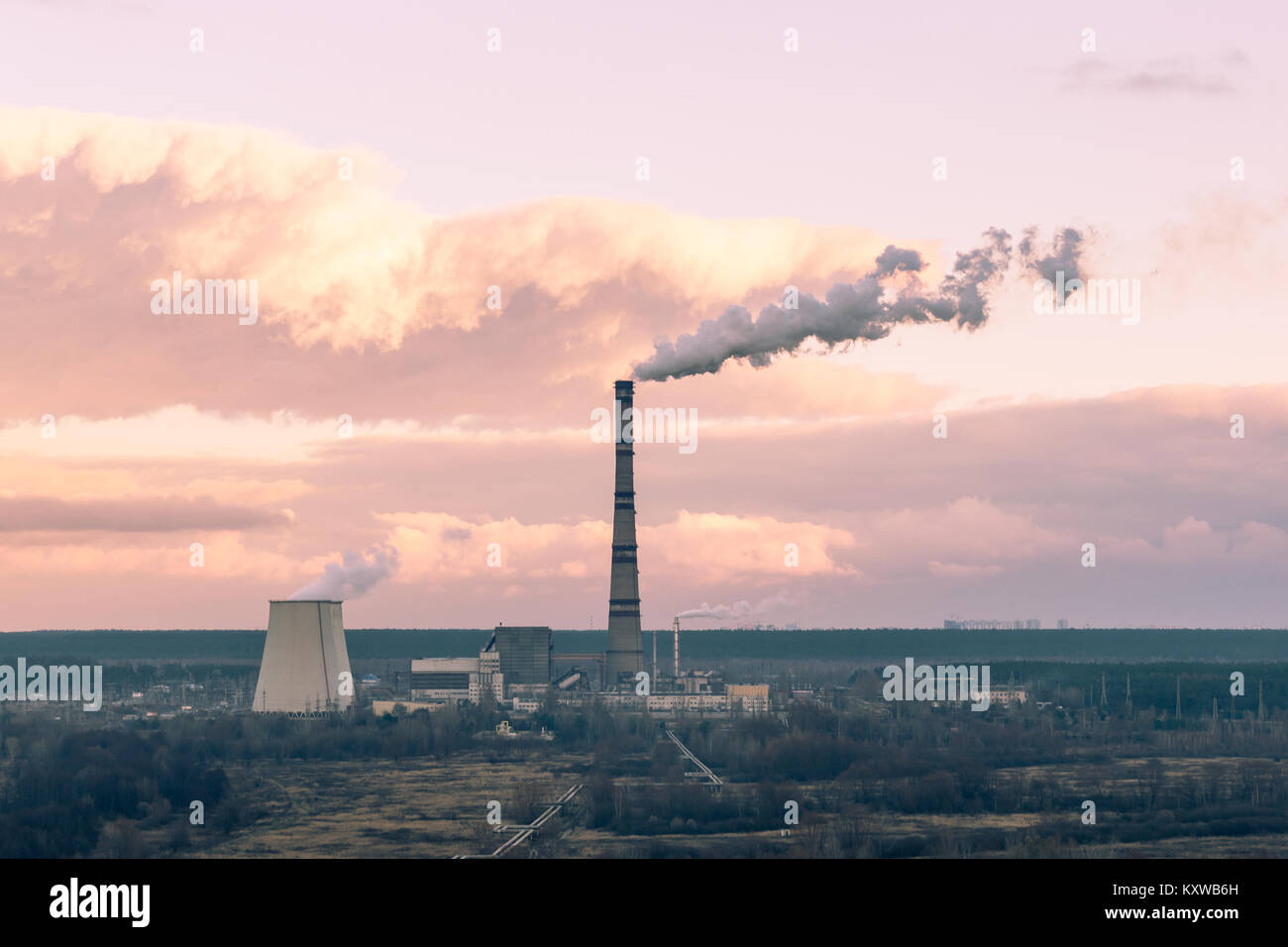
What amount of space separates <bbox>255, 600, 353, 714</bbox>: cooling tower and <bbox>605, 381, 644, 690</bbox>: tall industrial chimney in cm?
2967

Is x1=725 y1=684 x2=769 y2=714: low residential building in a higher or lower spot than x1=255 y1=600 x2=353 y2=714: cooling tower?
lower

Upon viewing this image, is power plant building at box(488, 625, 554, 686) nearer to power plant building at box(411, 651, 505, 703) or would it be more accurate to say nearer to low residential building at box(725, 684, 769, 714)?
power plant building at box(411, 651, 505, 703)

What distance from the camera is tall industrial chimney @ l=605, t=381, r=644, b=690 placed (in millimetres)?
126544

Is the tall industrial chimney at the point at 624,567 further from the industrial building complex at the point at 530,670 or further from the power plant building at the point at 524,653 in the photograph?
the power plant building at the point at 524,653

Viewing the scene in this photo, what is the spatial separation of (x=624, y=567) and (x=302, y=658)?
35.6 metres

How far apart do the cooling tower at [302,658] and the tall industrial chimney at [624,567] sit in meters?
29.7

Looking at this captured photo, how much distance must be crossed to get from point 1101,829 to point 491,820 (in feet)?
96.6

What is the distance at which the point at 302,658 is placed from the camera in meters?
109

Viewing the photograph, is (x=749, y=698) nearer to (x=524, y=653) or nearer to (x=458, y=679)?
(x=524, y=653)

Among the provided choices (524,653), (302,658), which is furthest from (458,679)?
(302,658)

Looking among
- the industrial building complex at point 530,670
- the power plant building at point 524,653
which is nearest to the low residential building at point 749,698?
the industrial building complex at point 530,670

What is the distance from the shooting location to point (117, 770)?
295 feet

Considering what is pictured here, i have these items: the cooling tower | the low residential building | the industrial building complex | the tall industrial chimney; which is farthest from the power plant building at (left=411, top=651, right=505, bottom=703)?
the cooling tower
